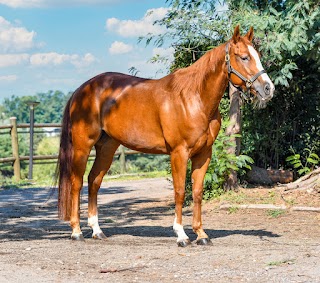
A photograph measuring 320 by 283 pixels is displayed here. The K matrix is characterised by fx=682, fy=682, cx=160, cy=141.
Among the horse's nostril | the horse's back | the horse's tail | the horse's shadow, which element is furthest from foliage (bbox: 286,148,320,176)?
the horse's nostril

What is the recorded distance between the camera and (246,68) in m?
6.99

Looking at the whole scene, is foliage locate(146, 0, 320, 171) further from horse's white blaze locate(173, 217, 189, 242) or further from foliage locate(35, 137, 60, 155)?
foliage locate(35, 137, 60, 155)

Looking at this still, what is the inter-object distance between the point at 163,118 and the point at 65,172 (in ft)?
4.98

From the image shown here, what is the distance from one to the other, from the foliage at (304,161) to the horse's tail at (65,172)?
4967 mm

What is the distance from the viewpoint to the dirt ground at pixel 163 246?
5871 millimetres

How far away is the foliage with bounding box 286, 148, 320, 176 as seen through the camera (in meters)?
11.8

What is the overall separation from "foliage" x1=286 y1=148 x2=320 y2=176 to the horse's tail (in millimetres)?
4967

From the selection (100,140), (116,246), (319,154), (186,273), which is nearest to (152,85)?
(100,140)

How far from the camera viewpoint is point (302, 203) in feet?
33.9

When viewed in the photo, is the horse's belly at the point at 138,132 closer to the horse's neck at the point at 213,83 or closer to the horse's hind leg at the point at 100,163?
the horse's hind leg at the point at 100,163

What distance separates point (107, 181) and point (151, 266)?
1077cm

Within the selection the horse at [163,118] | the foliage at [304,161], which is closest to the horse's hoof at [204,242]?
the horse at [163,118]

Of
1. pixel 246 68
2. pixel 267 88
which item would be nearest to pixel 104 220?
pixel 246 68

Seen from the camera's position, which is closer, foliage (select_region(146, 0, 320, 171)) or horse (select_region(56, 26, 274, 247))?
horse (select_region(56, 26, 274, 247))
